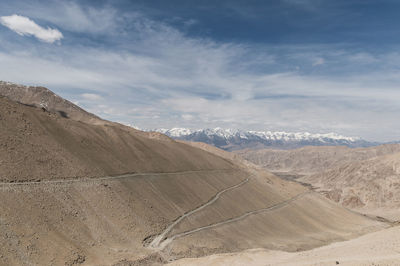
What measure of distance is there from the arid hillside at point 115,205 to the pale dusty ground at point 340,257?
374 inches

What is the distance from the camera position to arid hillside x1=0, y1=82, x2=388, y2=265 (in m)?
34.1

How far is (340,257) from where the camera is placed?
87.0 ft

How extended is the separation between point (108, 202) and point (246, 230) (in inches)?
1152

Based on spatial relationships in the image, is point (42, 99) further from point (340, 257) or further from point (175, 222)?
point (340, 257)

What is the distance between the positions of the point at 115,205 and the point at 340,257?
31.9 meters

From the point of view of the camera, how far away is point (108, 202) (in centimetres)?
4541

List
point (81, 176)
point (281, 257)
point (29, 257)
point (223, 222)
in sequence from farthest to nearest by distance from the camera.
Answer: point (223, 222), point (81, 176), point (281, 257), point (29, 257)

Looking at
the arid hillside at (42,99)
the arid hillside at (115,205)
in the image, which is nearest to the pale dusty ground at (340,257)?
the arid hillside at (115,205)

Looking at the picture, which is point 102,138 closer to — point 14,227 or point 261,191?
point 14,227

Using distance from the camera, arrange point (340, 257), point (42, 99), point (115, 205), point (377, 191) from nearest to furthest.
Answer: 1. point (340, 257)
2. point (115, 205)
3. point (377, 191)
4. point (42, 99)

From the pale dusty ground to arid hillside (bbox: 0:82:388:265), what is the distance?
9501mm

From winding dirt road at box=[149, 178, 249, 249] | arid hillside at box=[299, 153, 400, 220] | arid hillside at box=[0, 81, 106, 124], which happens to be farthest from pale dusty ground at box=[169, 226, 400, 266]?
arid hillside at box=[0, 81, 106, 124]

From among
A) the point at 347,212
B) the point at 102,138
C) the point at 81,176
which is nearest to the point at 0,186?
the point at 81,176

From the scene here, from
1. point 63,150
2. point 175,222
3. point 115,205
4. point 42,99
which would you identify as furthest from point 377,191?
point 42,99
